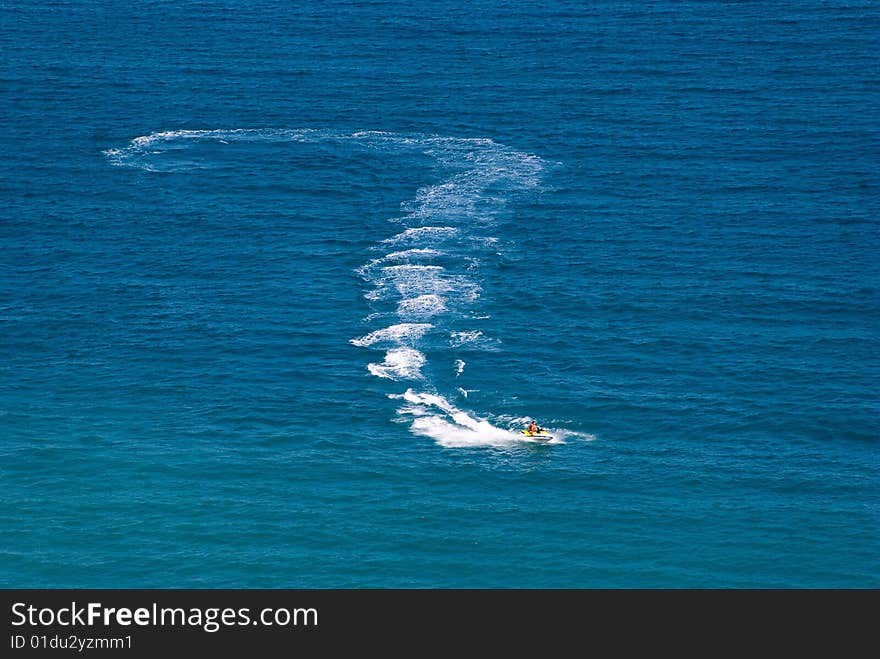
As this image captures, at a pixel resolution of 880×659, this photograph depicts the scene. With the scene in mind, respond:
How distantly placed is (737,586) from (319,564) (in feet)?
149

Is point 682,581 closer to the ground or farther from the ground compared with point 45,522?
closer to the ground

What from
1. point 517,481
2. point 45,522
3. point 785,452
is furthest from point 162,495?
point 785,452

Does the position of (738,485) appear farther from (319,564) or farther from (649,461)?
(319,564)

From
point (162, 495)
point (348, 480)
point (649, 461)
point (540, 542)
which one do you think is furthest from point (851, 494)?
point (162, 495)

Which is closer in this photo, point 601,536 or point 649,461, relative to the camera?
point 601,536

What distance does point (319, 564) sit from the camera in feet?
580

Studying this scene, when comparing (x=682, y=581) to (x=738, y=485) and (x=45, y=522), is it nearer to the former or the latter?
(x=738, y=485)

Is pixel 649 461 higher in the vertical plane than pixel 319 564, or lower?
higher
